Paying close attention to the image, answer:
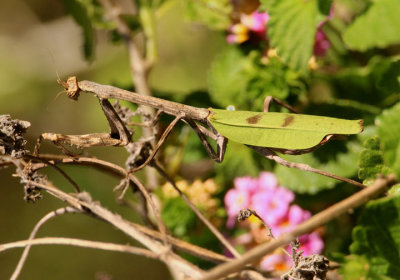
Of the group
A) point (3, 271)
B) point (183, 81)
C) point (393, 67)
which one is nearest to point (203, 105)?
point (393, 67)

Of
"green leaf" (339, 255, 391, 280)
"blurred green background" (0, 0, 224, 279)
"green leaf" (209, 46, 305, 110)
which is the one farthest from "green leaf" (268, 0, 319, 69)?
"blurred green background" (0, 0, 224, 279)

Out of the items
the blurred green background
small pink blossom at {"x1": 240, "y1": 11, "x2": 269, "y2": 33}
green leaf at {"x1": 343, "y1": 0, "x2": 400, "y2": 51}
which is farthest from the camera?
the blurred green background

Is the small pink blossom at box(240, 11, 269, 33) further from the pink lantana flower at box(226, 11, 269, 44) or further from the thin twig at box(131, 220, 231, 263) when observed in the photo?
the thin twig at box(131, 220, 231, 263)

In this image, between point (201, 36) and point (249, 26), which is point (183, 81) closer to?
point (201, 36)

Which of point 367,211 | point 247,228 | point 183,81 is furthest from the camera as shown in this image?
point 183,81

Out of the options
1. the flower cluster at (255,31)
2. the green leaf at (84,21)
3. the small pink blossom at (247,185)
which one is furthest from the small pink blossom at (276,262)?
the green leaf at (84,21)

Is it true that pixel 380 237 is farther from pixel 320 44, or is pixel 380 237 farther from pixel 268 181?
pixel 320 44
